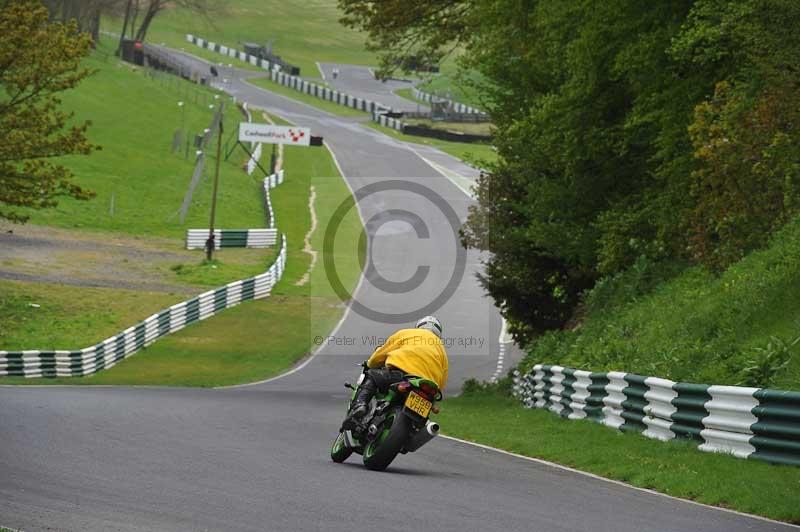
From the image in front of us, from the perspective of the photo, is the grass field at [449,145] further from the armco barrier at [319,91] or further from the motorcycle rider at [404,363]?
the motorcycle rider at [404,363]

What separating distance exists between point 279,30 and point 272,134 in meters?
96.1

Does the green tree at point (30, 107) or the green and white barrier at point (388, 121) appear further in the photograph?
the green and white barrier at point (388, 121)

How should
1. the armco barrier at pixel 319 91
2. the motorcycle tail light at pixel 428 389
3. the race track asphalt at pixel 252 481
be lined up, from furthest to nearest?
1. the armco barrier at pixel 319 91
2. the motorcycle tail light at pixel 428 389
3. the race track asphalt at pixel 252 481

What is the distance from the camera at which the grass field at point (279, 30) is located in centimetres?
15425

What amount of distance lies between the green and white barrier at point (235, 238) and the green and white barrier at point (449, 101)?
52.4 meters

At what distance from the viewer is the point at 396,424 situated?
1255 centimetres

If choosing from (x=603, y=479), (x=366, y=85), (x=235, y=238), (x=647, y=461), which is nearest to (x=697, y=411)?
(x=647, y=461)

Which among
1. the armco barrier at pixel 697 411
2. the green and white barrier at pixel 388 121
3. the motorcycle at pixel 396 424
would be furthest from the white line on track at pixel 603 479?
the green and white barrier at pixel 388 121

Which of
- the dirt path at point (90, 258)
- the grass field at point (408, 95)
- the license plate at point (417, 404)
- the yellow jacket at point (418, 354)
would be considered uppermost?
the grass field at point (408, 95)

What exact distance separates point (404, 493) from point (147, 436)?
14.5 feet

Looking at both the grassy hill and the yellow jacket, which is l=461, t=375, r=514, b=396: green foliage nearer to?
the grassy hill

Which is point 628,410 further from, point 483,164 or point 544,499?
point 483,164

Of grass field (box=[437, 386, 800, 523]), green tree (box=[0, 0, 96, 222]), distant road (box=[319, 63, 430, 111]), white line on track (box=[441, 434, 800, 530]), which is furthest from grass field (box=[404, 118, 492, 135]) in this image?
white line on track (box=[441, 434, 800, 530])

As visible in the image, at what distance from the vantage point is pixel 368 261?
59.7 meters
